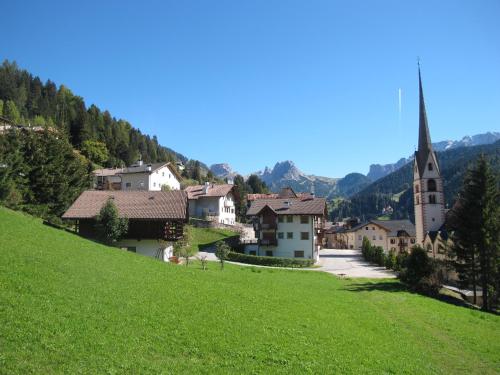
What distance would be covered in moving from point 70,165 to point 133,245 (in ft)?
66.1

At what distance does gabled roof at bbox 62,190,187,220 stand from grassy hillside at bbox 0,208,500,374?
12.5 meters

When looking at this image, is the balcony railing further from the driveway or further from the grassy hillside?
the grassy hillside

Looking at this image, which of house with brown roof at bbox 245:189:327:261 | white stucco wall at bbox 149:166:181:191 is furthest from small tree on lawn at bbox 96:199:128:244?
white stucco wall at bbox 149:166:181:191

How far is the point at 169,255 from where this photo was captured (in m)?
37.6

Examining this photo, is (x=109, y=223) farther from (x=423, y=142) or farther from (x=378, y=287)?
(x=423, y=142)

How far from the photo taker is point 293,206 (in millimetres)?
56562

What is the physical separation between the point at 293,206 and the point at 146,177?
118 feet

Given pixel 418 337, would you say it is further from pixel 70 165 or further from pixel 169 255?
pixel 70 165

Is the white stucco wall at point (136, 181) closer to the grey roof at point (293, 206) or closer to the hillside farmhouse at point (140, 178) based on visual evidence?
the hillside farmhouse at point (140, 178)

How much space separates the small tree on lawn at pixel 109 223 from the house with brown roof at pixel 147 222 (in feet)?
3.99

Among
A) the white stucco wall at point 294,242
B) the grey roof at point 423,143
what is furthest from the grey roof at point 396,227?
the white stucco wall at point 294,242

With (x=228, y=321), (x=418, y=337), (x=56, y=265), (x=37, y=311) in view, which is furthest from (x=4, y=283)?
(x=418, y=337)

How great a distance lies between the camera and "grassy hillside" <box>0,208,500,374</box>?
10.5 m

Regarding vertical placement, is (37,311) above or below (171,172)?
below
